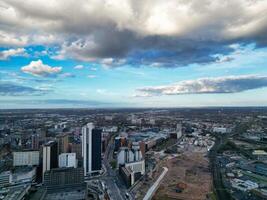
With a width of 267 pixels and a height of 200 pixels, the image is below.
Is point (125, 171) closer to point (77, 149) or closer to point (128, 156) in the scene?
point (128, 156)

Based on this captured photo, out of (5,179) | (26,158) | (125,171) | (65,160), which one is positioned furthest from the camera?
(26,158)

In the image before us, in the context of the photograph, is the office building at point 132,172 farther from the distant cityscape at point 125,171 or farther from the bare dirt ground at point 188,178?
the bare dirt ground at point 188,178

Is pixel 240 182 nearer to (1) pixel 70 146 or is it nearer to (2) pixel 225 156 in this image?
(2) pixel 225 156

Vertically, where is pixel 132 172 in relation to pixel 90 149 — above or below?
below

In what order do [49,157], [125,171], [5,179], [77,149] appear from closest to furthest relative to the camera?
[5,179], [125,171], [49,157], [77,149]

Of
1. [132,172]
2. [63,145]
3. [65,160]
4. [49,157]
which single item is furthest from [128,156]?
[49,157]

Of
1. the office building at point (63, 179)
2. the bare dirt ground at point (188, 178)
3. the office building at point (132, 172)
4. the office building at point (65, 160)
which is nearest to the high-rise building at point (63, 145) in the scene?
the office building at point (65, 160)
